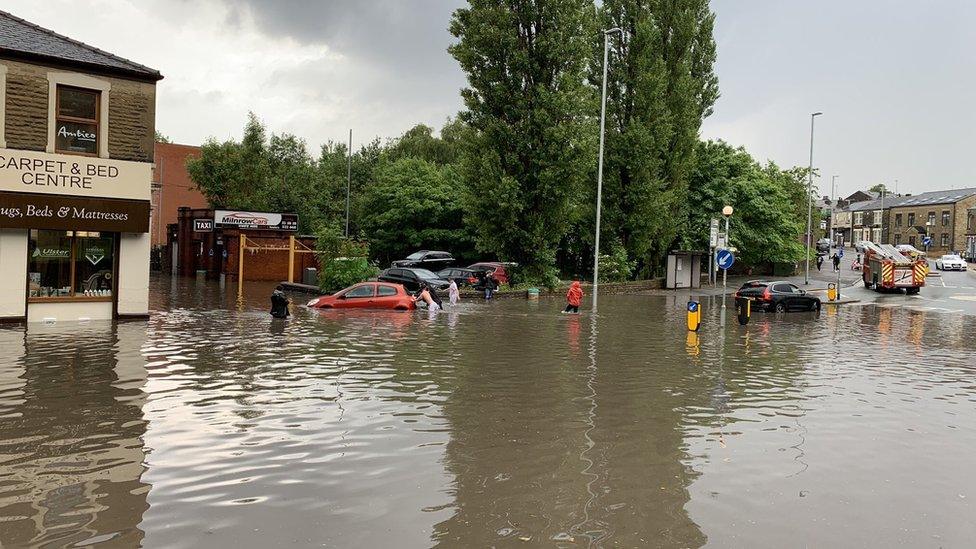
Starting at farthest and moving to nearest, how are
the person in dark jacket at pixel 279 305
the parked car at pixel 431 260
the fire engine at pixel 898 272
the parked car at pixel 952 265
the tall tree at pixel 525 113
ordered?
the parked car at pixel 952 265 < the parked car at pixel 431 260 < the fire engine at pixel 898 272 < the tall tree at pixel 525 113 < the person in dark jacket at pixel 279 305

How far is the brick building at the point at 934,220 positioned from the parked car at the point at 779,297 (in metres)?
80.8

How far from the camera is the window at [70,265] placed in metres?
19.9

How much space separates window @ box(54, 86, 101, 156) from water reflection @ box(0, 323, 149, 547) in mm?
6988

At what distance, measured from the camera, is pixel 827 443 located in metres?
9.45

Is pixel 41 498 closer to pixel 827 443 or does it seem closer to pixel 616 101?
pixel 827 443

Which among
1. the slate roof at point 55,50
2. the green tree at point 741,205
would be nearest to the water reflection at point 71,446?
the slate roof at point 55,50

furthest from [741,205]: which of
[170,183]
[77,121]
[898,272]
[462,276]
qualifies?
[170,183]

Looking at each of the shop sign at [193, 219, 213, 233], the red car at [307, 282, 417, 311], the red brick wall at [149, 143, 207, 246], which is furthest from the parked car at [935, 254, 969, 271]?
the red brick wall at [149, 143, 207, 246]

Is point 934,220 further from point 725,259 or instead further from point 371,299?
point 371,299

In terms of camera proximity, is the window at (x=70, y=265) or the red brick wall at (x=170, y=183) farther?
the red brick wall at (x=170, y=183)

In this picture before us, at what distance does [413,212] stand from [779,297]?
26975 mm

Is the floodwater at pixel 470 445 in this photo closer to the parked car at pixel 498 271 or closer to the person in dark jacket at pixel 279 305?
the person in dark jacket at pixel 279 305

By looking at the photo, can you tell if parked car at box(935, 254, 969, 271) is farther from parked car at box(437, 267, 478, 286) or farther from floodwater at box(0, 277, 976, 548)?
floodwater at box(0, 277, 976, 548)

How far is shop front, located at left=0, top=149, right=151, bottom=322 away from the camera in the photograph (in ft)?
63.2
